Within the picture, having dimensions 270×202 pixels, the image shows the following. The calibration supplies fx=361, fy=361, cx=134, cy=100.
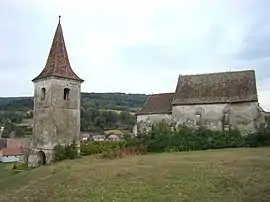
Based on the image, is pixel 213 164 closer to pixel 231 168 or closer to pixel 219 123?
pixel 231 168

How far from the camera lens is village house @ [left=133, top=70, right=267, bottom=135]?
3525 centimetres

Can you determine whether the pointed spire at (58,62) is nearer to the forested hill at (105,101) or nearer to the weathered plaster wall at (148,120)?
the weathered plaster wall at (148,120)

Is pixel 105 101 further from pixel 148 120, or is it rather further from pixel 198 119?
pixel 198 119

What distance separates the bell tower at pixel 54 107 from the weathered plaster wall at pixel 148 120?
30.5ft

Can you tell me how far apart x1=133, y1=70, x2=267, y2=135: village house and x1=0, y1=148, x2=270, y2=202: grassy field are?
1513 cm

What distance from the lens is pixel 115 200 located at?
13531mm

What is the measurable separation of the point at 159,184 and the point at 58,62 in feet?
69.1

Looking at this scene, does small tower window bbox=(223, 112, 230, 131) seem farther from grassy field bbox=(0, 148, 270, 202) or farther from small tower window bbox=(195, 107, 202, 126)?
grassy field bbox=(0, 148, 270, 202)

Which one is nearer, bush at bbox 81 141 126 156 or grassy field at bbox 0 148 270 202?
grassy field at bbox 0 148 270 202

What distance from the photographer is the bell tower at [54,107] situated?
31781 millimetres

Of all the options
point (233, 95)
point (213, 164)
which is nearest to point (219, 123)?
point (233, 95)

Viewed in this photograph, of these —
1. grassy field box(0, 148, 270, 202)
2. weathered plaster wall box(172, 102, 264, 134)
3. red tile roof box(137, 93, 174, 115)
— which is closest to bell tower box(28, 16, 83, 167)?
red tile roof box(137, 93, 174, 115)

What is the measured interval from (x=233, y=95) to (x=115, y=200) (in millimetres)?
25344

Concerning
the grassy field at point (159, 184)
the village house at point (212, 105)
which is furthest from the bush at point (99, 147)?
the grassy field at point (159, 184)
